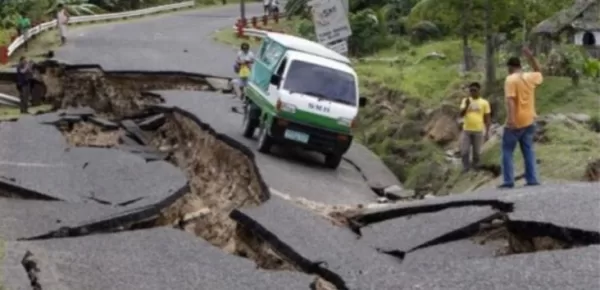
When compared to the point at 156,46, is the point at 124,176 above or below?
above

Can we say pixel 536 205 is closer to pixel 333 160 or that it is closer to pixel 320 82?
pixel 320 82

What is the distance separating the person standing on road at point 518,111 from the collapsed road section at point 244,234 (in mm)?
740

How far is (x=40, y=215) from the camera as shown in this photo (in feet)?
45.8

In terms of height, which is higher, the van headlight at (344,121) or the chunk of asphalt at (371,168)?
the van headlight at (344,121)

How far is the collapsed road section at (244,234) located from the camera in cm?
1062

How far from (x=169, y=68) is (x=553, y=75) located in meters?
11.0

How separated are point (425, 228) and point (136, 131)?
12141mm

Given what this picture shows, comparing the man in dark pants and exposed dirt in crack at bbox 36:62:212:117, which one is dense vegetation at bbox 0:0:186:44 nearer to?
exposed dirt in crack at bbox 36:62:212:117

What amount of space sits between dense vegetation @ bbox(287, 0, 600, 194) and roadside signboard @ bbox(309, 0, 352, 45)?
238 centimetres

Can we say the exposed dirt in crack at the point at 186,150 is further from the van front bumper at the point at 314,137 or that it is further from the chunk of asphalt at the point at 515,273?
the chunk of asphalt at the point at 515,273

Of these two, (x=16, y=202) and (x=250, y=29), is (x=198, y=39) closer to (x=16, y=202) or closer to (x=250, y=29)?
(x=250, y=29)

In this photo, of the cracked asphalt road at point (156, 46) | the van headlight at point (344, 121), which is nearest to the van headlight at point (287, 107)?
the van headlight at point (344, 121)

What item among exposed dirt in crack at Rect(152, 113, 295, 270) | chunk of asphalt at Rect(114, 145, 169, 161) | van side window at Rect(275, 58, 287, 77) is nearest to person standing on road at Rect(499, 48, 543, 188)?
exposed dirt in crack at Rect(152, 113, 295, 270)

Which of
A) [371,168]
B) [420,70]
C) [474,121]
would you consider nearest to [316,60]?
[371,168]
